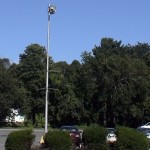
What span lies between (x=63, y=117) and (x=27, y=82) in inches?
502

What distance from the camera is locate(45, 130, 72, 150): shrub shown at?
824 inches

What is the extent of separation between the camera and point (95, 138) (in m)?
21.9

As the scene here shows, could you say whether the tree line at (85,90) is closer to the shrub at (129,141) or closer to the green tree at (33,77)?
the green tree at (33,77)

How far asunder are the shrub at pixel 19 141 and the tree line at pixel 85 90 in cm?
5478

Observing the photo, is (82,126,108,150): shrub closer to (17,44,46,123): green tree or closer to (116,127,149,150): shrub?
(116,127,149,150): shrub

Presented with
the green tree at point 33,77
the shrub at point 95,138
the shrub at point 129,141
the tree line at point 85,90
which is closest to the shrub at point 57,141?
the shrub at point 95,138

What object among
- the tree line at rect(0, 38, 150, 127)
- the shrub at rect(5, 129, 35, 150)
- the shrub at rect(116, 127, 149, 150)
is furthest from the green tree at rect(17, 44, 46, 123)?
the shrub at rect(116, 127, 149, 150)

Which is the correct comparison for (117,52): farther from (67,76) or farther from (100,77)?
(100,77)

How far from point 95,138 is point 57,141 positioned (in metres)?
1.92

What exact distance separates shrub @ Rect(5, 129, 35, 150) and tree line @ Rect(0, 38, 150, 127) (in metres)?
54.8

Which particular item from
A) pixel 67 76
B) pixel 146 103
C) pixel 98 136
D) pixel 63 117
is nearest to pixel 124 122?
pixel 146 103

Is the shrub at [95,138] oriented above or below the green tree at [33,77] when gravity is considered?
below

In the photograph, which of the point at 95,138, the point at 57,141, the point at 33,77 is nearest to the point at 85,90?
the point at 33,77

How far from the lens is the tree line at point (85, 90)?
82.4 metres
